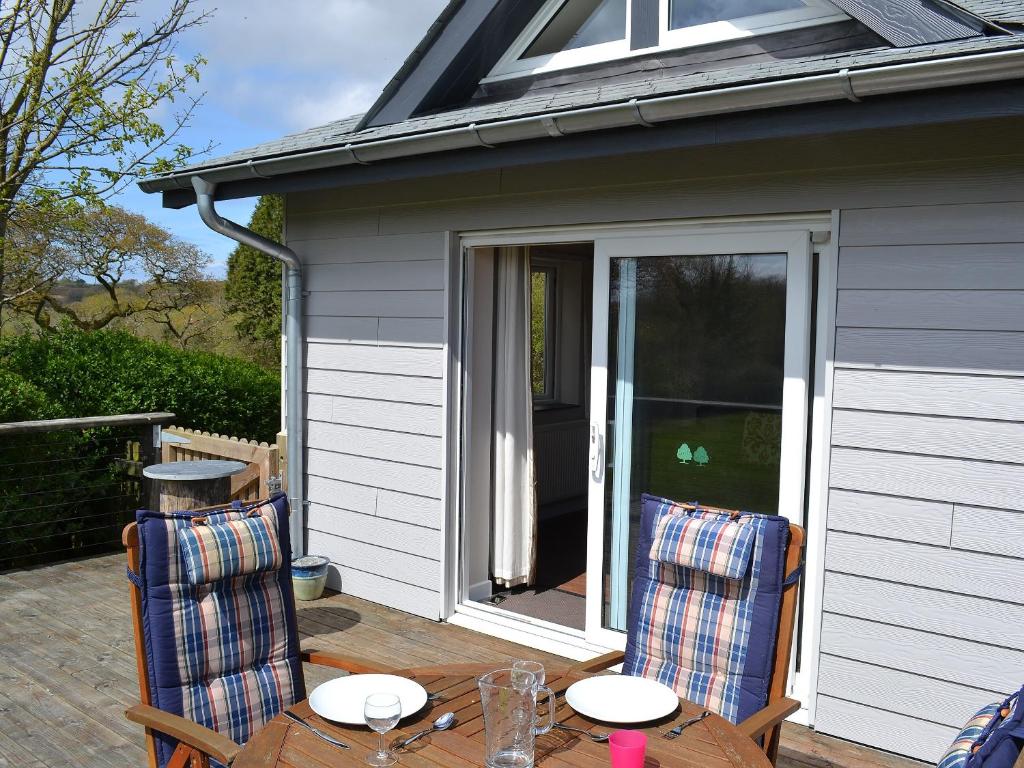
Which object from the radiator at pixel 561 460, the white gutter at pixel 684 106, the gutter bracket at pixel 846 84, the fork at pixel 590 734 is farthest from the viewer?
the radiator at pixel 561 460

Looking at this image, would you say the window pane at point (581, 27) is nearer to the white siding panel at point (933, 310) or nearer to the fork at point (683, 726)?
the white siding panel at point (933, 310)

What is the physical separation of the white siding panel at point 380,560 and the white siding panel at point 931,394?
7.98 feet

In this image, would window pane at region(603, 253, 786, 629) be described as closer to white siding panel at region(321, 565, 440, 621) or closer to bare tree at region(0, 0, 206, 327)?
white siding panel at region(321, 565, 440, 621)

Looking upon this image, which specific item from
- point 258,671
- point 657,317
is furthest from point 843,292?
point 258,671

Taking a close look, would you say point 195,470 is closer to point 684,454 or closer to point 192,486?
point 192,486

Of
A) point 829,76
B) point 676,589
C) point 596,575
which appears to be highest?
point 829,76

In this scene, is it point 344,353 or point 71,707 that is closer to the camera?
point 71,707

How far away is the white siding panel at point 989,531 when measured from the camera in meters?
2.99

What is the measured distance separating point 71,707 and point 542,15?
4.02m

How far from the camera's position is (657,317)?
153 inches

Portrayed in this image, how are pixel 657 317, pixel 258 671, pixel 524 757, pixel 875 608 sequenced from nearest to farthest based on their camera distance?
pixel 524 757
pixel 258 671
pixel 875 608
pixel 657 317

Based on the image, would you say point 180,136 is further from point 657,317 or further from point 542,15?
point 657,317

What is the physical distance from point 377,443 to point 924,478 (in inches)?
115

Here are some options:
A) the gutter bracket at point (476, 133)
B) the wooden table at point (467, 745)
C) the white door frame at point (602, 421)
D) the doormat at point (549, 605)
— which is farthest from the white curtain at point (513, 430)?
the wooden table at point (467, 745)
